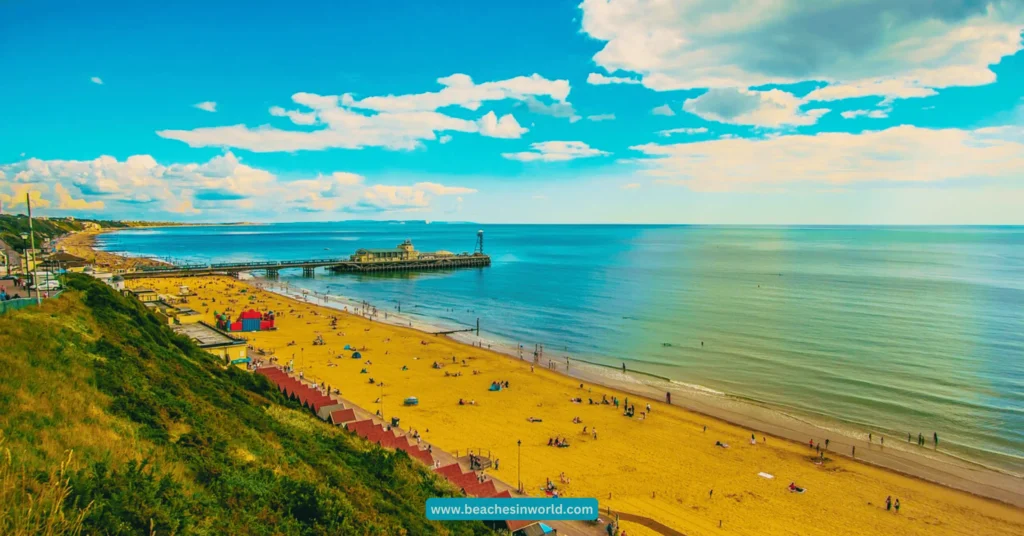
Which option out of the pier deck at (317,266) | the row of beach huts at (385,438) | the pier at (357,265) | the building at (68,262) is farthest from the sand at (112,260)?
the row of beach huts at (385,438)

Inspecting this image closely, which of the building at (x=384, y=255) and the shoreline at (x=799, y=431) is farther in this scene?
the building at (x=384, y=255)

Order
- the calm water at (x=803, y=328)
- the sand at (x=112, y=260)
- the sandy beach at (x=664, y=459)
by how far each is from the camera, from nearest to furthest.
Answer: the sandy beach at (x=664, y=459) → the calm water at (x=803, y=328) → the sand at (x=112, y=260)

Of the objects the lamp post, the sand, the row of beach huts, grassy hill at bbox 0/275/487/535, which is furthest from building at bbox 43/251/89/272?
the lamp post

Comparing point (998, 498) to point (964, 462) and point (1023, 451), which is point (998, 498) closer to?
point (964, 462)

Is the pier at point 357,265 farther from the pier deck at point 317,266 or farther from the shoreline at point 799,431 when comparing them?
the shoreline at point 799,431

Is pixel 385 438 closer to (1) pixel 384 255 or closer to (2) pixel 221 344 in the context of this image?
(2) pixel 221 344
